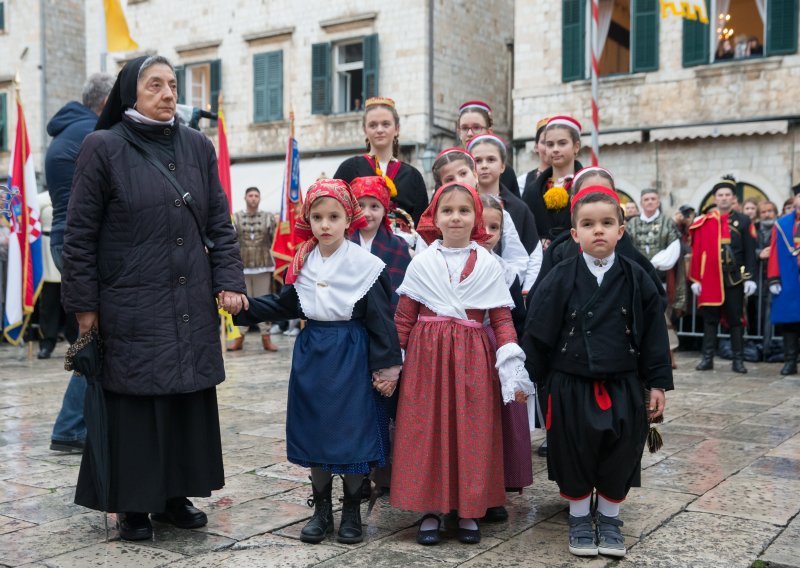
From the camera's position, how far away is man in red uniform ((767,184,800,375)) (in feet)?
31.6

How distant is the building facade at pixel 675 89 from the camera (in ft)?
51.2

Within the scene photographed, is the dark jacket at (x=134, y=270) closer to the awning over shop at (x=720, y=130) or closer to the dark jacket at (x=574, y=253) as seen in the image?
the dark jacket at (x=574, y=253)

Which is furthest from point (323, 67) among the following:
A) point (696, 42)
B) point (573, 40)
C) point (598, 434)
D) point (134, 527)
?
point (598, 434)

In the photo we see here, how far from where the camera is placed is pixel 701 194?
642 inches

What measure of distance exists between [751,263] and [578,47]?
27.7 ft

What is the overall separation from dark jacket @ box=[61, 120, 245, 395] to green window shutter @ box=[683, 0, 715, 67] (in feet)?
47.0

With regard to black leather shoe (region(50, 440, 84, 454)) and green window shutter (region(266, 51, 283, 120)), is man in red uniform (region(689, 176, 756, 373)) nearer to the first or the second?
black leather shoe (region(50, 440, 84, 454))

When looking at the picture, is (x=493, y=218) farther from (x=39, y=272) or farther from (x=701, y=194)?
(x=701, y=194)

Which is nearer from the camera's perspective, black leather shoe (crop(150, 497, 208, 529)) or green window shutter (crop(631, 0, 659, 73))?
black leather shoe (crop(150, 497, 208, 529))

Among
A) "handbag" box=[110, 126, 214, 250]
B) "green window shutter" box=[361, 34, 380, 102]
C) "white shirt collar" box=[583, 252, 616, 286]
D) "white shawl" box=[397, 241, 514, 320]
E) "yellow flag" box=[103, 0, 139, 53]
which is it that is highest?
"green window shutter" box=[361, 34, 380, 102]

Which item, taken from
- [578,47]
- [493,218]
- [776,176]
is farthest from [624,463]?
[578,47]

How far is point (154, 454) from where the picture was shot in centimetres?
380

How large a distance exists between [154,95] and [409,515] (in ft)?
7.35

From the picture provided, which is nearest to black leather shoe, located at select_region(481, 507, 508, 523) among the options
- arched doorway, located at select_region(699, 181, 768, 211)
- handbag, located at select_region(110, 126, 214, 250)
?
handbag, located at select_region(110, 126, 214, 250)
